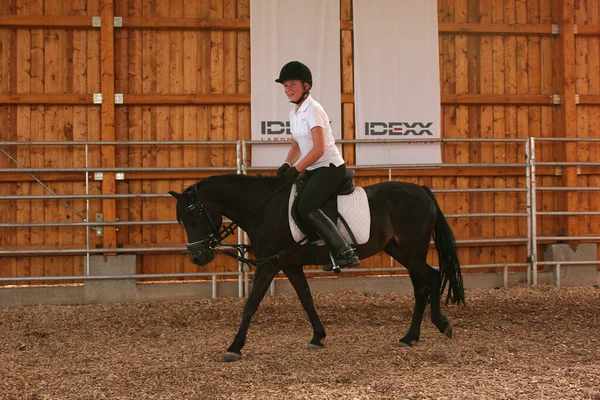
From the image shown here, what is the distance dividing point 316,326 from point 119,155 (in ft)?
14.0

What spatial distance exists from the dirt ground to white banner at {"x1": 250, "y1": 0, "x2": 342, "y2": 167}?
7.46 feet

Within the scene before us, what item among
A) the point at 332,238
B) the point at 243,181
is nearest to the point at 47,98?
the point at 243,181

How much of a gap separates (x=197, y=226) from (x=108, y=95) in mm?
4058

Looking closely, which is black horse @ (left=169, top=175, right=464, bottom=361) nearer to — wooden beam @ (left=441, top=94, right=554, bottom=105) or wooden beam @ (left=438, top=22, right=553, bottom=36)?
wooden beam @ (left=441, top=94, right=554, bottom=105)

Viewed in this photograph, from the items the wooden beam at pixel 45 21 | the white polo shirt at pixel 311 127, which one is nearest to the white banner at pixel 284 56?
the wooden beam at pixel 45 21

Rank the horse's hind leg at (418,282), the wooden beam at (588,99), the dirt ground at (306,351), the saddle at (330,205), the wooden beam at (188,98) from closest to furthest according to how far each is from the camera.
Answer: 1. the dirt ground at (306,351)
2. the saddle at (330,205)
3. the horse's hind leg at (418,282)
4. the wooden beam at (188,98)
5. the wooden beam at (588,99)

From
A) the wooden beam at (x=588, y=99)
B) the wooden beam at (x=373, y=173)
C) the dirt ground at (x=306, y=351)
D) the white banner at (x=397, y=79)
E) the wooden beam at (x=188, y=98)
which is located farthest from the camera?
the wooden beam at (x=588, y=99)

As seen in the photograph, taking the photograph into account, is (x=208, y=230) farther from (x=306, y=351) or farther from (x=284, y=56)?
(x=284, y=56)

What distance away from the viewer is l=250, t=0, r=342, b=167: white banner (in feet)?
27.0

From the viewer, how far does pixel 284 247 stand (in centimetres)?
486

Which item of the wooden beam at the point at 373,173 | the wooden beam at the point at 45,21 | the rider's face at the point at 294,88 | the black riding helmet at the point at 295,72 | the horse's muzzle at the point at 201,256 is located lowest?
the horse's muzzle at the point at 201,256

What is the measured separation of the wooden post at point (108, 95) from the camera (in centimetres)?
792

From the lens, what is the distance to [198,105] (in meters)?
8.27

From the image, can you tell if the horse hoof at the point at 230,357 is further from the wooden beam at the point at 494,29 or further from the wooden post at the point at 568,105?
the wooden post at the point at 568,105
